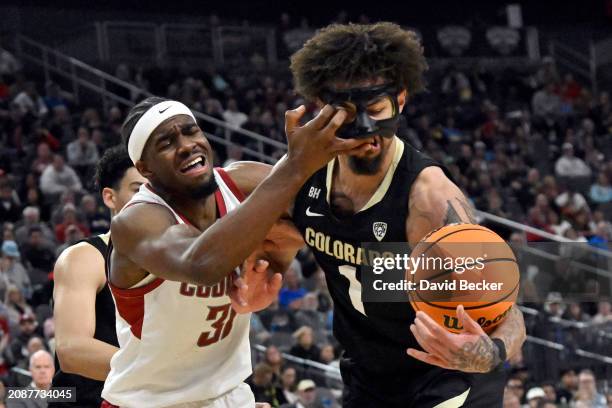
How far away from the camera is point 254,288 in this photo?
3.91 m

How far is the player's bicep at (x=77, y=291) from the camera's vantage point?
4.74 m

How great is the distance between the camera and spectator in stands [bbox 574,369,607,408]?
10.5 metres

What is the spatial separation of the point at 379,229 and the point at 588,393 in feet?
24.7

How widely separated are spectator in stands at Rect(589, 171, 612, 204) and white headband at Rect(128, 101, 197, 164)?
1381 centimetres

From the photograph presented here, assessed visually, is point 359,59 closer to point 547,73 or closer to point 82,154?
point 82,154

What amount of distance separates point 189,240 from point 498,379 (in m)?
1.40

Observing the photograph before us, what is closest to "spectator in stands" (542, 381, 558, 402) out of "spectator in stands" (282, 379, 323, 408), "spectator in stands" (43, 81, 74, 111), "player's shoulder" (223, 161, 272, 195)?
"spectator in stands" (282, 379, 323, 408)

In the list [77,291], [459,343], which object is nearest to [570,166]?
[77,291]

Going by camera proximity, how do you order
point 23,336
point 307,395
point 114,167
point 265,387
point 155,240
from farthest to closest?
point 307,395 → point 265,387 → point 23,336 → point 114,167 → point 155,240

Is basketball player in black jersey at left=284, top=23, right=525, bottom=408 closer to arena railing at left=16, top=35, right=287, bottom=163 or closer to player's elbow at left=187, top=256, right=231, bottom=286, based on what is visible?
player's elbow at left=187, top=256, right=231, bottom=286

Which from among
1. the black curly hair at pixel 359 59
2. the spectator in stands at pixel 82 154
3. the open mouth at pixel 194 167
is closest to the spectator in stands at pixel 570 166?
the spectator in stands at pixel 82 154

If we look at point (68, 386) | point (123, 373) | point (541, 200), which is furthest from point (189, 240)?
point (541, 200)

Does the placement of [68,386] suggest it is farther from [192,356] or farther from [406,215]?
[406,215]

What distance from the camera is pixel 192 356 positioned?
157 inches
